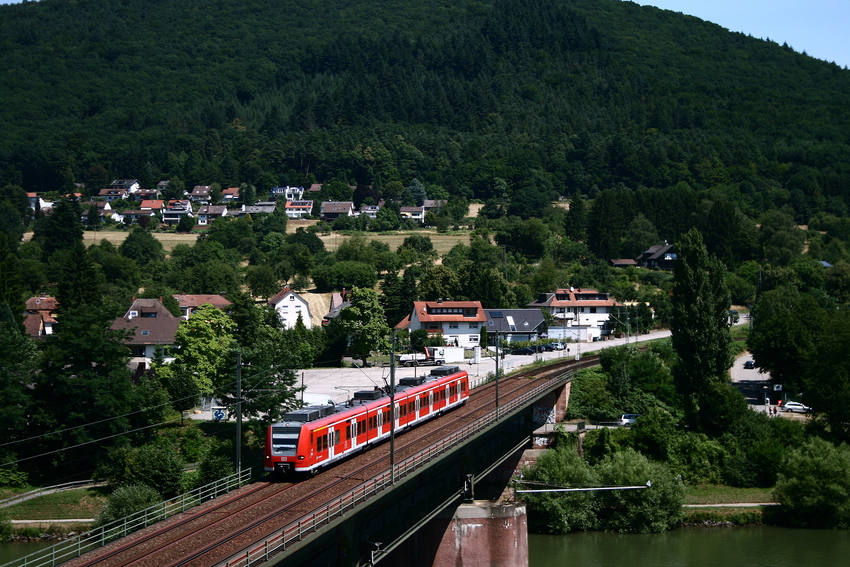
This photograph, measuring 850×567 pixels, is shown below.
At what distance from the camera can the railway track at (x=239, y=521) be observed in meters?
25.5

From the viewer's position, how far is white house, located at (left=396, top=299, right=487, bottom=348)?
93.4 meters

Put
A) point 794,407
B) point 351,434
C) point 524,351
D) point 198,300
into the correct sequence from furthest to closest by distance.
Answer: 1. point 198,300
2. point 524,351
3. point 794,407
4. point 351,434

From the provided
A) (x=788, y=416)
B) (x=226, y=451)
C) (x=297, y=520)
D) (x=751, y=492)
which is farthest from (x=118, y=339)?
(x=788, y=416)

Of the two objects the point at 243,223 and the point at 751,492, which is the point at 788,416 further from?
the point at 243,223

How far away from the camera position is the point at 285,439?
3475 centimetres

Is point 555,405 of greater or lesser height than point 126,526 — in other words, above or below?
above

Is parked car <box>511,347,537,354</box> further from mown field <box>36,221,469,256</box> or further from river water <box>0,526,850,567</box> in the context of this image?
mown field <box>36,221,469,256</box>

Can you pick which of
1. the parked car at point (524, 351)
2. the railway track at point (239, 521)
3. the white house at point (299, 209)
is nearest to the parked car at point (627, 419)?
the railway track at point (239, 521)

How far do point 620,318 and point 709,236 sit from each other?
4087 centimetres

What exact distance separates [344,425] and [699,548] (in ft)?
66.9

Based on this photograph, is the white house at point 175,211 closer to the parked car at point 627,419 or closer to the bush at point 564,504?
the parked car at point 627,419

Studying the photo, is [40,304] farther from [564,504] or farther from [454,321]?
[564,504]

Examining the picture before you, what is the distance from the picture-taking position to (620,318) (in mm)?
100562

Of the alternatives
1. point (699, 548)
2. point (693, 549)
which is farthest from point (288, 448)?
point (699, 548)
